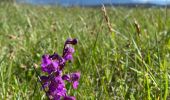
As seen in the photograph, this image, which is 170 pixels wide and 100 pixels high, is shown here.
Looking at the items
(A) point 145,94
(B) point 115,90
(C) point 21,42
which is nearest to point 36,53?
(C) point 21,42

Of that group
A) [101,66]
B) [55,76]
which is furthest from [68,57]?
[101,66]

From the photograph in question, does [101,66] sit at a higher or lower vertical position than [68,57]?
lower

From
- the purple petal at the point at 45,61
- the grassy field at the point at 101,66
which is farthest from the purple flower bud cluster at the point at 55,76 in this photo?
the grassy field at the point at 101,66

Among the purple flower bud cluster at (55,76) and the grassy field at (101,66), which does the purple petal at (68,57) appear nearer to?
the purple flower bud cluster at (55,76)

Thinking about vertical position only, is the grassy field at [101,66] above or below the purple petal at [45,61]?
below

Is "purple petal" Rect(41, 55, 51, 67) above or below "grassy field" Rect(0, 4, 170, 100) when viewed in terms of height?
above

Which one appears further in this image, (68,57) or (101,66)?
(101,66)

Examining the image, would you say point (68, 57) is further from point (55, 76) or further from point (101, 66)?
point (101, 66)

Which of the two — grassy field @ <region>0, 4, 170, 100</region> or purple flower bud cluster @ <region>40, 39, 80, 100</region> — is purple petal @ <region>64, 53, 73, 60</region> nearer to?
purple flower bud cluster @ <region>40, 39, 80, 100</region>

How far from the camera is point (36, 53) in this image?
3404mm

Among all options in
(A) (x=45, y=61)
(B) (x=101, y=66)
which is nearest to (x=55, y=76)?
(A) (x=45, y=61)

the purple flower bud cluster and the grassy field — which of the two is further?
the grassy field

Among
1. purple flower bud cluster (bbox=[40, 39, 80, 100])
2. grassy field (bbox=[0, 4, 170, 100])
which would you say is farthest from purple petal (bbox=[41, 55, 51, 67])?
grassy field (bbox=[0, 4, 170, 100])

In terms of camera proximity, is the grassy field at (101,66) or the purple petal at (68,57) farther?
the grassy field at (101,66)
